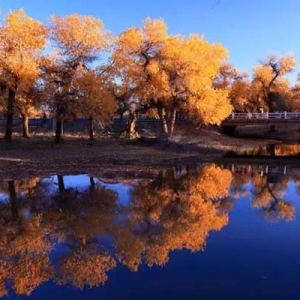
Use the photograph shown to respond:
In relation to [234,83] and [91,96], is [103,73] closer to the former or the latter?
[91,96]

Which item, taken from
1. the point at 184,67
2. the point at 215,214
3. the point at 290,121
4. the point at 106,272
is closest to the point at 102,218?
the point at 215,214

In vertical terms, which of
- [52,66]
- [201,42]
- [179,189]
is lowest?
[179,189]

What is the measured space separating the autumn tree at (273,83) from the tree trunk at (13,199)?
188 ft

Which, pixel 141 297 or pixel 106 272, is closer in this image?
pixel 141 297

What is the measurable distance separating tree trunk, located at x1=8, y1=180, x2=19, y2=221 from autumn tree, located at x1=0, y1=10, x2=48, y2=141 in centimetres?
1471

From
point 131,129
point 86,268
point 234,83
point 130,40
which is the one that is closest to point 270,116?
point 234,83

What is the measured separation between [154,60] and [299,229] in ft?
103

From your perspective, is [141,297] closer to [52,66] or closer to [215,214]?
[215,214]

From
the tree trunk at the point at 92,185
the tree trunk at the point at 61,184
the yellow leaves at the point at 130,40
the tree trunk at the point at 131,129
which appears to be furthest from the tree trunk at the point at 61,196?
the tree trunk at the point at 131,129

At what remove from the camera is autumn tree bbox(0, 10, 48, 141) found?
101 feet

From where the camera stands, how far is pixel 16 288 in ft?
23.3

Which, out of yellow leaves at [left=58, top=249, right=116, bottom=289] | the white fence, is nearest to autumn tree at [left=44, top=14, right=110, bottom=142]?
yellow leaves at [left=58, top=249, right=116, bottom=289]

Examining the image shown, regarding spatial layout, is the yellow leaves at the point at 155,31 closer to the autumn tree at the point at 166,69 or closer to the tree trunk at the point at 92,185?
the autumn tree at the point at 166,69

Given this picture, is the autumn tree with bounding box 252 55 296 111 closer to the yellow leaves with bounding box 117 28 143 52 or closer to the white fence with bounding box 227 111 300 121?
the white fence with bounding box 227 111 300 121
